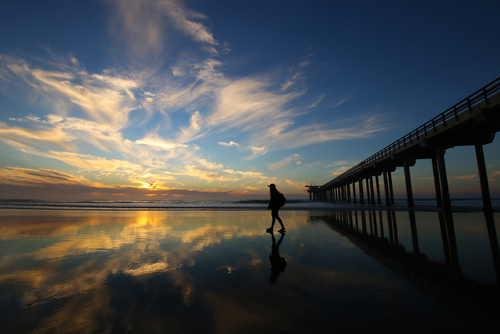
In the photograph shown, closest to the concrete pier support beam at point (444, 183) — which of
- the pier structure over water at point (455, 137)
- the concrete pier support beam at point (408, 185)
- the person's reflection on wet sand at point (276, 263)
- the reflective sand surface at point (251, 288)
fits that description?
the pier structure over water at point (455, 137)

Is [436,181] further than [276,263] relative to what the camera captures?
Yes

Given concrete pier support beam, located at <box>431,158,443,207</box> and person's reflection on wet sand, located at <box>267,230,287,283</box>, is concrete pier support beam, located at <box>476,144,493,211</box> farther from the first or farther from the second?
person's reflection on wet sand, located at <box>267,230,287,283</box>

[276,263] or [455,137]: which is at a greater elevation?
[455,137]

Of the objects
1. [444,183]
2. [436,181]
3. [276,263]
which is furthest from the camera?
[436,181]

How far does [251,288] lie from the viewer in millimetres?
2875

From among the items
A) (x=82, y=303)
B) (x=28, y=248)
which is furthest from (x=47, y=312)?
(x=28, y=248)

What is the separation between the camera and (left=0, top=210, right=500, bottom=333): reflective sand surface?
6.72 feet

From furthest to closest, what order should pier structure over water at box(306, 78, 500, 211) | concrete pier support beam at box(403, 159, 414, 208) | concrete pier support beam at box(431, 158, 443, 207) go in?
concrete pier support beam at box(403, 159, 414, 208)
concrete pier support beam at box(431, 158, 443, 207)
pier structure over water at box(306, 78, 500, 211)

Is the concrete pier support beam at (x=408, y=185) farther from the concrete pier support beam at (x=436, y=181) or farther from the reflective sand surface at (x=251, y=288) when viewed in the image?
the reflective sand surface at (x=251, y=288)

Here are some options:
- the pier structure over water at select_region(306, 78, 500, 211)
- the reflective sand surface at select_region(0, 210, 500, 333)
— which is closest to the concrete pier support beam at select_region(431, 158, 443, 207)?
the pier structure over water at select_region(306, 78, 500, 211)

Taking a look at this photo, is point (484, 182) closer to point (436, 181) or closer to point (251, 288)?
point (436, 181)

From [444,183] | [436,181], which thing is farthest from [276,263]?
[436,181]

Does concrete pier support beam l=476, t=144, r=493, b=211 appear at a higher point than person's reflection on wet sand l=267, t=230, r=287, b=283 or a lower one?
higher

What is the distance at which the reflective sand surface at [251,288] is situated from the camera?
205 centimetres
